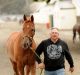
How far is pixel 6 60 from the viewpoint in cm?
1734

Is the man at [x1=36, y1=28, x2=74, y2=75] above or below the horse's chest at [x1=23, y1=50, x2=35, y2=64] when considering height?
above

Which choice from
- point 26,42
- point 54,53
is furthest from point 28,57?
point 54,53

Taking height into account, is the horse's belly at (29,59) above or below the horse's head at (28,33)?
below

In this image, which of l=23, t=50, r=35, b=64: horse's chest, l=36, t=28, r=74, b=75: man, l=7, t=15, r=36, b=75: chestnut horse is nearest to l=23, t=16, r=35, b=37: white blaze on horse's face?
l=7, t=15, r=36, b=75: chestnut horse

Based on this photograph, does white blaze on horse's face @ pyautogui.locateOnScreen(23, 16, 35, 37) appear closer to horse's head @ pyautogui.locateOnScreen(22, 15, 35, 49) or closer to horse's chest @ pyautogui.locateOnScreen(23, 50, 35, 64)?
horse's head @ pyautogui.locateOnScreen(22, 15, 35, 49)

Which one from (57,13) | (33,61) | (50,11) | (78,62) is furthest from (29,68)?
(50,11)

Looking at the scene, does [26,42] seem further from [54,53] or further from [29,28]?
[54,53]

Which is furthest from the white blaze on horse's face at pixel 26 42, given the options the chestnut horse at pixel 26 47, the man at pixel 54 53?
the man at pixel 54 53

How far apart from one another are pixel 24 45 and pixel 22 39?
14 centimetres

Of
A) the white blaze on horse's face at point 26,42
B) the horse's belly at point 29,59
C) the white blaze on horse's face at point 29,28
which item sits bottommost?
the horse's belly at point 29,59

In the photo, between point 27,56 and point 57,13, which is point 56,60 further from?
point 57,13

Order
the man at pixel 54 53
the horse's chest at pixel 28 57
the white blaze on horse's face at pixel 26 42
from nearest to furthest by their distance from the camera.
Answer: the man at pixel 54 53, the white blaze on horse's face at pixel 26 42, the horse's chest at pixel 28 57

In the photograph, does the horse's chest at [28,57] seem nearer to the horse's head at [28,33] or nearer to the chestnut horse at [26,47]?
the chestnut horse at [26,47]

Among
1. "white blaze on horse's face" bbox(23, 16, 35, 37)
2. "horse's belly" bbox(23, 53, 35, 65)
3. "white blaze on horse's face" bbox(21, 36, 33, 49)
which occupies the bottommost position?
"horse's belly" bbox(23, 53, 35, 65)
